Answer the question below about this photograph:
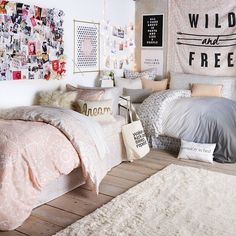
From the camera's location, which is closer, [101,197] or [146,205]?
[146,205]

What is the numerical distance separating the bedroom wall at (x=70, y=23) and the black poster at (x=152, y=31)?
0.26 m

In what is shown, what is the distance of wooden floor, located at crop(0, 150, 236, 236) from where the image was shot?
2.39 m

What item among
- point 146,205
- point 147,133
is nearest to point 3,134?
point 146,205

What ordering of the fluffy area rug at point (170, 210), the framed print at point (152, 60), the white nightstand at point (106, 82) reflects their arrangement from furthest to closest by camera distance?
1. the framed print at point (152, 60)
2. the white nightstand at point (106, 82)
3. the fluffy area rug at point (170, 210)

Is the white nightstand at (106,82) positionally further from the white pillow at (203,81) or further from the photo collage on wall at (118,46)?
the white pillow at (203,81)

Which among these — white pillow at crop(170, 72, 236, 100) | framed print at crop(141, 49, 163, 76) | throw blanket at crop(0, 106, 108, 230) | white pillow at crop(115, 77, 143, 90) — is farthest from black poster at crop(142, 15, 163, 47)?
throw blanket at crop(0, 106, 108, 230)

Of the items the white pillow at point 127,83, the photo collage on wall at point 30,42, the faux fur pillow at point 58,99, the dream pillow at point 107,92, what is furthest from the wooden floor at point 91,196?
the photo collage on wall at point 30,42

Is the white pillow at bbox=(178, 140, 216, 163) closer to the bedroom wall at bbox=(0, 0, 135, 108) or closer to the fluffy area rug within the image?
the fluffy area rug

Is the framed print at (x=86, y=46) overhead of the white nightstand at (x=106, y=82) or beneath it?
overhead

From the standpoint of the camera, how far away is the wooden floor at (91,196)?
2.39 meters

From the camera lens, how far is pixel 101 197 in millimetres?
2869

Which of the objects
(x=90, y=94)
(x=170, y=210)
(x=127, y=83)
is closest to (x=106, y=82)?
(x=127, y=83)

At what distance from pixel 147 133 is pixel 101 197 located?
1564 mm

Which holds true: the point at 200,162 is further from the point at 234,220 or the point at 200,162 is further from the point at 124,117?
the point at 234,220
